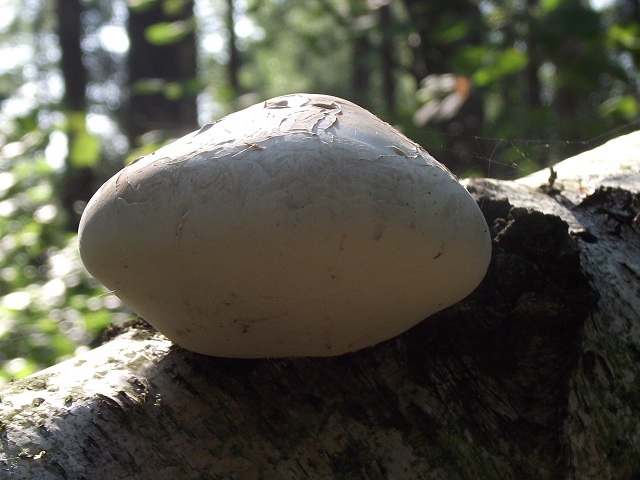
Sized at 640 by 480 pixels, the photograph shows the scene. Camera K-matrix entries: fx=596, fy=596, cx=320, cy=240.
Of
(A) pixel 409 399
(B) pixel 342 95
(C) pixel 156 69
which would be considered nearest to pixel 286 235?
(A) pixel 409 399

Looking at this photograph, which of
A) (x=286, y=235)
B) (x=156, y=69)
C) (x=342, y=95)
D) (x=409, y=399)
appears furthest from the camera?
(x=156, y=69)

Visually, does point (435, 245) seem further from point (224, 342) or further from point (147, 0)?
point (147, 0)

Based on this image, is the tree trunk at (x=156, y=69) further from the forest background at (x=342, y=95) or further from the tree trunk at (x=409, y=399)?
the tree trunk at (x=409, y=399)

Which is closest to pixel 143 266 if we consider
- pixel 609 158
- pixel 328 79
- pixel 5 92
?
pixel 609 158

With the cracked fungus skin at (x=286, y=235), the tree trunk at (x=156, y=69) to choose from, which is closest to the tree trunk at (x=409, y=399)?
the cracked fungus skin at (x=286, y=235)

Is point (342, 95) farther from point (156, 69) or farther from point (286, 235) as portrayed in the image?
point (286, 235)

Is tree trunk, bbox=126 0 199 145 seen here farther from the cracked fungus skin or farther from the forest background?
the cracked fungus skin
